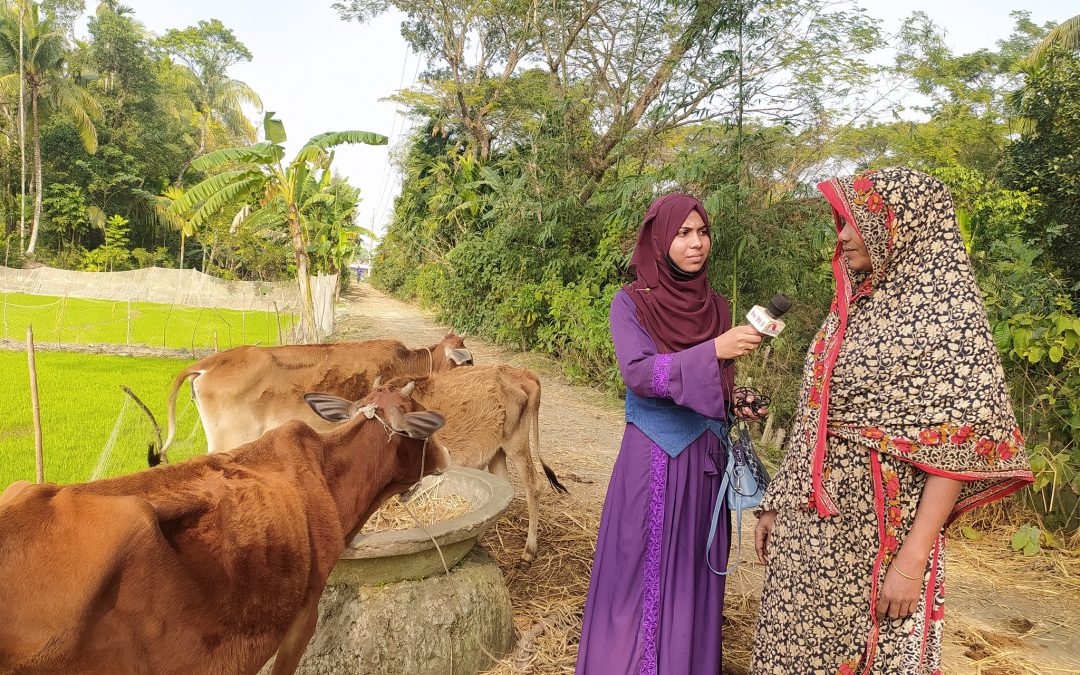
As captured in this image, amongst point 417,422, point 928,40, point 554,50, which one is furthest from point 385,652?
point 928,40

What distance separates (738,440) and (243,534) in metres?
1.85

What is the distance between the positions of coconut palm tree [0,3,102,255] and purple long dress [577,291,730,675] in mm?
33325

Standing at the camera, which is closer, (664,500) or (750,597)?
(664,500)

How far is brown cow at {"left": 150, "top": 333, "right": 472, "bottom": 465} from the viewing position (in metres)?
4.97

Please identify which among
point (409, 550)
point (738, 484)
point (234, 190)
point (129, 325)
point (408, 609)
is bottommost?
point (129, 325)

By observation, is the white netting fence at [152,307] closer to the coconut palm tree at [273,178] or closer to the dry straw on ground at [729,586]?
the coconut palm tree at [273,178]

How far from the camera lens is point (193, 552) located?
6.16ft

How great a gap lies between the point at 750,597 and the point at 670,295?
8.20 ft

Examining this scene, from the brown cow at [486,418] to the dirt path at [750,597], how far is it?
0.31m

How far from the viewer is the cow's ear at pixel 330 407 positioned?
2867 mm

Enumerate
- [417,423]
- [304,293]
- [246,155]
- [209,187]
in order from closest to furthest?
[417,423] → [304,293] → [246,155] → [209,187]

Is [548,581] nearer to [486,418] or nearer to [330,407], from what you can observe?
[486,418]

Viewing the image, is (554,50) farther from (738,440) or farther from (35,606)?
(35,606)

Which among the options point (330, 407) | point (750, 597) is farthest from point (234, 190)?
point (750, 597)
